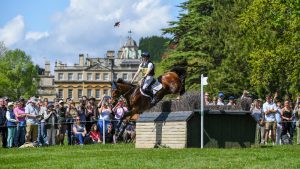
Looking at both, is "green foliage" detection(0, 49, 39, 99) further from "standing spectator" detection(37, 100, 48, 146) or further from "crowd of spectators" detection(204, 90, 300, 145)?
"crowd of spectators" detection(204, 90, 300, 145)

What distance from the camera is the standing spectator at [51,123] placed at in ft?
87.5

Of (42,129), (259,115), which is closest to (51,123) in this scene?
(42,129)

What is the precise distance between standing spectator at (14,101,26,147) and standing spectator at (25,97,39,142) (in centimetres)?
23

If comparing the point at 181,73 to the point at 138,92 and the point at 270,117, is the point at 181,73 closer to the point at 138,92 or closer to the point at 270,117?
the point at 138,92

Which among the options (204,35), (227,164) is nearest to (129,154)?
(227,164)

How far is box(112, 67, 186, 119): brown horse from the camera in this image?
78.8ft

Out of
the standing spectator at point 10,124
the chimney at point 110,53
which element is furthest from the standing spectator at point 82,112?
the chimney at point 110,53

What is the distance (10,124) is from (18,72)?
373 feet

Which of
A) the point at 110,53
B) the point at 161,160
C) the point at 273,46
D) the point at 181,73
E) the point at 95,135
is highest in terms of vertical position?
the point at 110,53

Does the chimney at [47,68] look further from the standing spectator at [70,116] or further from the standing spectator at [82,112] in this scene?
the standing spectator at [70,116]

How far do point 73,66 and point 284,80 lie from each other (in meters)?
130

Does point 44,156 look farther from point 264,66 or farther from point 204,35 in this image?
point 204,35

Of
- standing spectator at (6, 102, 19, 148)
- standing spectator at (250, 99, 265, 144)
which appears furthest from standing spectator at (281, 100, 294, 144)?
standing spectator at (6, 102, 19, 148)

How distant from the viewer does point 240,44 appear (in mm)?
55344
